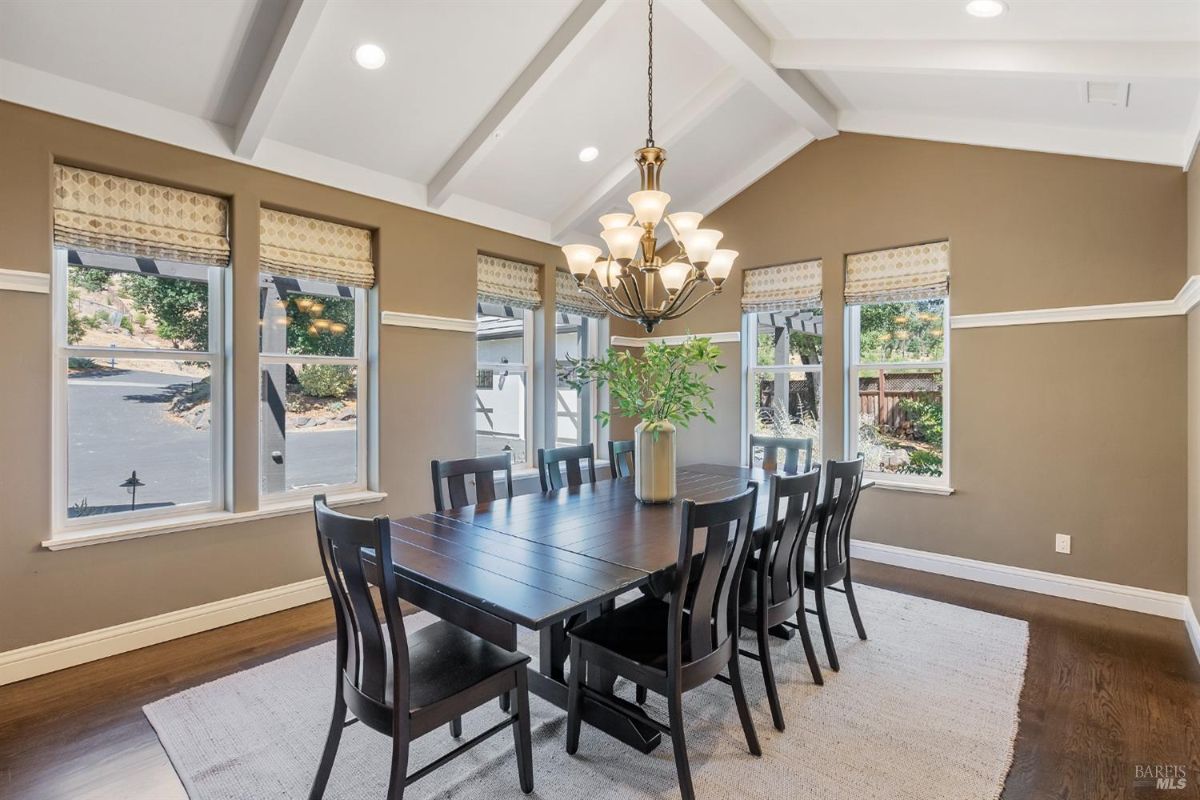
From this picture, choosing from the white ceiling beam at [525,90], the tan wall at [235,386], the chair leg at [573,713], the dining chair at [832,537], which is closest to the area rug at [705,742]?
the chair leg at [573,713]

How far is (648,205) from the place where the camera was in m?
2.75

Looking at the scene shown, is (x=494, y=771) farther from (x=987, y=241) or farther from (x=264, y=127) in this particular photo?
(x=987, y=241)

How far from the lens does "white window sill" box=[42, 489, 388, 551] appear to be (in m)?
2.83

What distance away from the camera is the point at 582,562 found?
200cm

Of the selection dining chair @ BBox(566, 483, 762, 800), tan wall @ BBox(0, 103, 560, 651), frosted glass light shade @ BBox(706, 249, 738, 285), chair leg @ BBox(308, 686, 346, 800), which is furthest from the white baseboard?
frosted glass light shade @ BBox(706, 249, 738, 285)

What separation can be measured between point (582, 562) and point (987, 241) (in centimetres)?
369

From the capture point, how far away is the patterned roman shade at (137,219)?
2.84 metres

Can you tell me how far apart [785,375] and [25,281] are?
4.80 meters

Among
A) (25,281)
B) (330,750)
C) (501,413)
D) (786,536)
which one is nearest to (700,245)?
(786,536)

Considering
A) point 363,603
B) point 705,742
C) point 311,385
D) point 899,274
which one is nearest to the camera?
point 363,603

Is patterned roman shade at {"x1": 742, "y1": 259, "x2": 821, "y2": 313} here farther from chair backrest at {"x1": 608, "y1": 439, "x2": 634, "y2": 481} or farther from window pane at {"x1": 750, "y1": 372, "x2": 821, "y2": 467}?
chair backrest at {"x1": 608, "y1": 439, "x2": 634, "y2": 481}

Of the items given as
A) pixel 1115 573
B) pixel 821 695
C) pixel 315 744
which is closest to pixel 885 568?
pixel 1115 573

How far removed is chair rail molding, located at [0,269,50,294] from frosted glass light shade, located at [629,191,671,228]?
8.84ft

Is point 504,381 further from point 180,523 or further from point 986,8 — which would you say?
point 986,8
